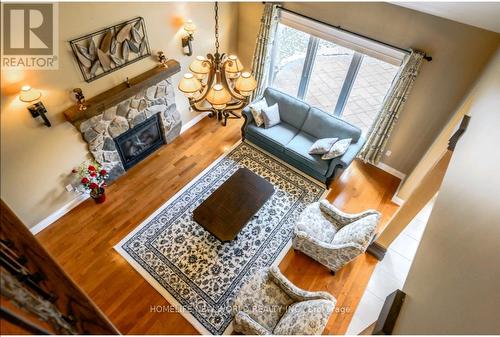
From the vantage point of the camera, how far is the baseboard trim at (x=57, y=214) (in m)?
3.89

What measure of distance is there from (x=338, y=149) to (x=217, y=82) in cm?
255

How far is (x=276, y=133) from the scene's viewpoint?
5055 millimetres

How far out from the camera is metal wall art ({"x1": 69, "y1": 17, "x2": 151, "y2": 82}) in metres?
3.33

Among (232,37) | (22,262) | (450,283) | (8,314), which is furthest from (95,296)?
(232,37)

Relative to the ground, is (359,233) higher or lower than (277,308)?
higher

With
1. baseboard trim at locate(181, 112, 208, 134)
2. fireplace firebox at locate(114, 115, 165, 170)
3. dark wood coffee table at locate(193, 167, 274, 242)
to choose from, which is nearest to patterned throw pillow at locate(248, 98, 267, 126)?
dark wood coffee table at locate(193, 167, 274, 242)

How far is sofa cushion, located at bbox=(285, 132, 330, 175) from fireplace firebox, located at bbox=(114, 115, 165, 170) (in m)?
2.34

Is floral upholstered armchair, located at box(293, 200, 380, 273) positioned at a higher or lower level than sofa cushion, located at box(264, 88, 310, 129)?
lower

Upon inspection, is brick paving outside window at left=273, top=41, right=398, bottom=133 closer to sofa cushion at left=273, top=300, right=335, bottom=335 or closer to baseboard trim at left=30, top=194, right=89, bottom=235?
sofa cushion at left=273, top=300, right=335, bottom=335

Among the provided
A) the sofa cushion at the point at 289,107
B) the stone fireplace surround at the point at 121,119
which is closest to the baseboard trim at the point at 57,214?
the stone fireplace surround at the point at 121,119

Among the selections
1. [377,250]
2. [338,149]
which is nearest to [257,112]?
[338,149]

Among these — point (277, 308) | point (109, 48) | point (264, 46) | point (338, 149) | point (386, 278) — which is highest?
point (109, 48)

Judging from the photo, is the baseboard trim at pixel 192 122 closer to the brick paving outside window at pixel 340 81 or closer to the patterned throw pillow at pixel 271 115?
the patterned throw pillow at pixel 271 115

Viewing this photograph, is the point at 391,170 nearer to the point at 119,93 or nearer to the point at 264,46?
the point at 264,46
